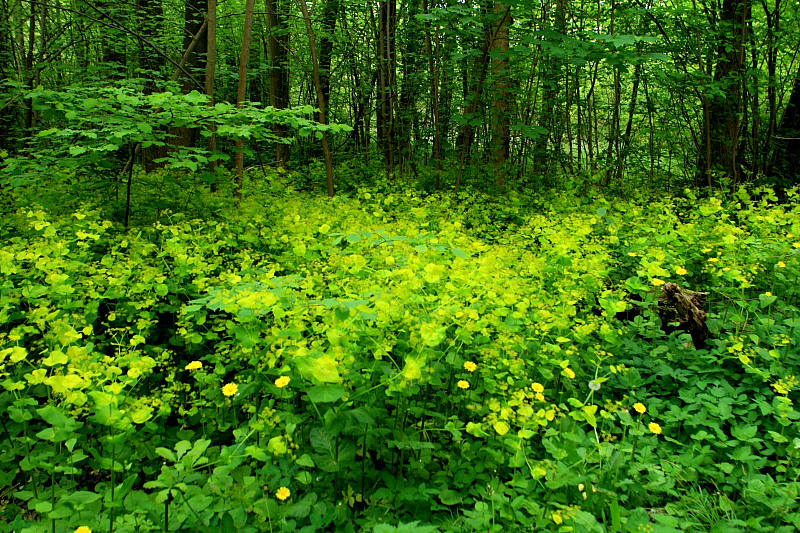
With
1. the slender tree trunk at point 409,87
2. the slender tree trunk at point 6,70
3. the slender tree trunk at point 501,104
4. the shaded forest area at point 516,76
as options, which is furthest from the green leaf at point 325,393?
the slender tree trunk at point 6,70

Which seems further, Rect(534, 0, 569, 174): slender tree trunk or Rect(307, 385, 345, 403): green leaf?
Rect(534, 0, 569, 174): slender tree trunk

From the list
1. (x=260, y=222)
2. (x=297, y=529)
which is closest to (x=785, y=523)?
(x=297, y=529)

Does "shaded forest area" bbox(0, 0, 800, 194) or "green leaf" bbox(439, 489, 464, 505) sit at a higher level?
"shaded forest area" bbox(0, 0, 800, 194)

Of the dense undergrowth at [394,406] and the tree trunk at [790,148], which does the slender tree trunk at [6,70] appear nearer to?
the dense undergrowth at [394,406]

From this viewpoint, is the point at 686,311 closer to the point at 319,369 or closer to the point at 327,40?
the point at 319,369

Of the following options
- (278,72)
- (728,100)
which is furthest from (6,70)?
(728,100)

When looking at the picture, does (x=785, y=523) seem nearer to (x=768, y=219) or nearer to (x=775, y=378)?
(x=775, y=378)

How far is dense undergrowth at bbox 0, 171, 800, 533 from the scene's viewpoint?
5.68ft

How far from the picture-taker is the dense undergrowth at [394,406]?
68.1 inches

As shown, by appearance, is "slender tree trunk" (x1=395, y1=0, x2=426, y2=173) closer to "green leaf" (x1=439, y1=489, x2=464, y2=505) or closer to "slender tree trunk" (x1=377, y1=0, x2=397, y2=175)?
"slender tree trunk" (x1=377, y1=0, x2=397, y2=175)

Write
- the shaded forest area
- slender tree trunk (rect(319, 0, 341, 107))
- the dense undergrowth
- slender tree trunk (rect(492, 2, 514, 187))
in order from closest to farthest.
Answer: the dense undergrowth → the shaded forest area → slender tree trunk (rect(492, 2, 514, 187)) → slender tree trunk (rect(319, 0, 341, 107))

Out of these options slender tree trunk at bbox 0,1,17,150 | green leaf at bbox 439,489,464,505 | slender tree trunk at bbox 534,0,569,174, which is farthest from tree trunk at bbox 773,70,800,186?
slender tree trunk at bbox 0,1,17,150

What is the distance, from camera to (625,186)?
7.20 metres

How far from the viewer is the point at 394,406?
2.29m
